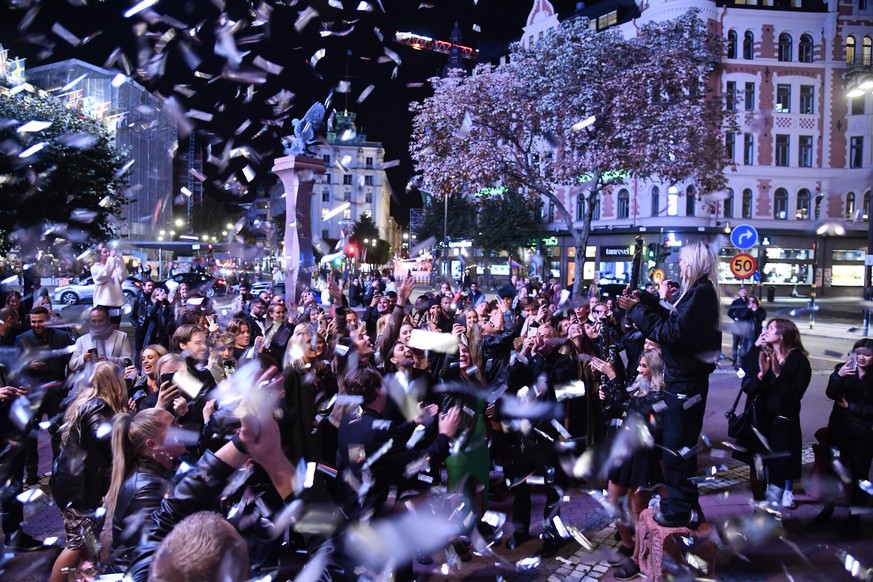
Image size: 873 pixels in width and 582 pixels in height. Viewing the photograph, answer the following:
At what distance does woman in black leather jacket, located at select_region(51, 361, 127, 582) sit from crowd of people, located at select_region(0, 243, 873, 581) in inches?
0.5

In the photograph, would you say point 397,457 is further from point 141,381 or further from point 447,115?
point 447,115

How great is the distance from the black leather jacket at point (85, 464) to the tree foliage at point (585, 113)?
60.9 feet

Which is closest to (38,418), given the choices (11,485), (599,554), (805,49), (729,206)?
(11,485)

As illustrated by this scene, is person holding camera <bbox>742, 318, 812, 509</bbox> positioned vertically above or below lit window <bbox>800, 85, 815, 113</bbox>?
below

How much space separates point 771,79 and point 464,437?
44.0 metres

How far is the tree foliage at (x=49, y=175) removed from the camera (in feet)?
69.8

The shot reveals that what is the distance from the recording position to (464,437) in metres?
4.57

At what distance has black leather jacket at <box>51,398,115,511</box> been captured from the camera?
3709 mm

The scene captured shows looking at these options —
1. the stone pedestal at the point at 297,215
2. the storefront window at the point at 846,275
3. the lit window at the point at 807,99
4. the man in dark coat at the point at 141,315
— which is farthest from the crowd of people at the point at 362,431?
the lit window at the point at 807,99

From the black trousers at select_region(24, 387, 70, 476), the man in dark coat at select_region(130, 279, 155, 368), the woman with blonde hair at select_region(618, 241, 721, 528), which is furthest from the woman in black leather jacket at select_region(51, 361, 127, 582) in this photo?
the man in dark coat at select_region(130, 279, 155, 368)

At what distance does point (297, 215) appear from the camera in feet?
59.7

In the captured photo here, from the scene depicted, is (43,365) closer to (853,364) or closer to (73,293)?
(853,364)

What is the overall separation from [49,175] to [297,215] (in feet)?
35.5

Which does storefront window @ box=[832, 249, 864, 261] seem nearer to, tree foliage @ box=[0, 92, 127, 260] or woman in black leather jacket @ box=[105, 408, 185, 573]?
tree foliage @ box=[0, 92, 127, 260]
